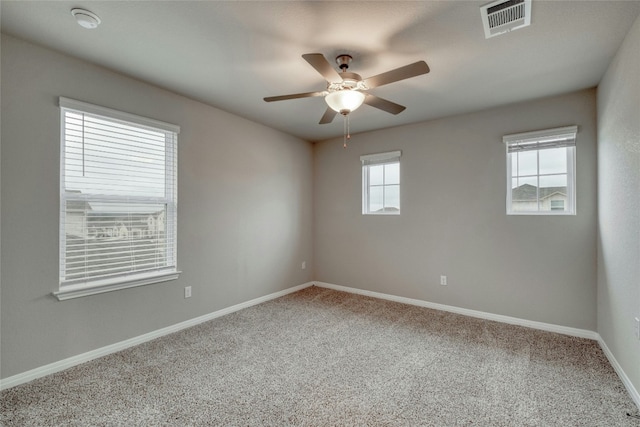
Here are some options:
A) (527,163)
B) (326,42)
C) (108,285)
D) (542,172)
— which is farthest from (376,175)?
(108,285)

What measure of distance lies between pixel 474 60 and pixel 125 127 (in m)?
3.09

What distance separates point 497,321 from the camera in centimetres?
339

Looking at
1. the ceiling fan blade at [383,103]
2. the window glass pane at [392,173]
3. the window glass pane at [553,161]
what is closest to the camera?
the ceiling fan blade at [383,103]

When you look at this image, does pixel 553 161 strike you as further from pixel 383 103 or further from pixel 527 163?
pixel 383 103

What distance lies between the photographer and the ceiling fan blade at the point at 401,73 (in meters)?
1.82

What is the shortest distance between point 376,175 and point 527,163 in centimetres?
185

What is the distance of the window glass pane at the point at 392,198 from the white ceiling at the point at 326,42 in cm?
145

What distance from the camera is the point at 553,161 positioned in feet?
10.3

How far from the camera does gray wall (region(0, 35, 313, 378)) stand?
213 cm

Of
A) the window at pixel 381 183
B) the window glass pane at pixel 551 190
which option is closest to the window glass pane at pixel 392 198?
the window at pixel 381 183

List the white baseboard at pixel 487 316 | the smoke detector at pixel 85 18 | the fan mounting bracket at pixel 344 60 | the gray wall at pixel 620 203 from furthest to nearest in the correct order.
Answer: the white baseboard at pixel 487 316
the fan mounting bracket at pixel 344 60
the gray wall at pixel 620 203
the smoke detector at pixel 85 18

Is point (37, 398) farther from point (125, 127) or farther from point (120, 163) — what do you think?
point (125, 127)

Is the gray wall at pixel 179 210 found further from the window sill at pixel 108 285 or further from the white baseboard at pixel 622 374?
the white baseboard at pixel 622 374

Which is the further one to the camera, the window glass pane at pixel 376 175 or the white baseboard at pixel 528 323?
the window glass pane at pixel 376 175
